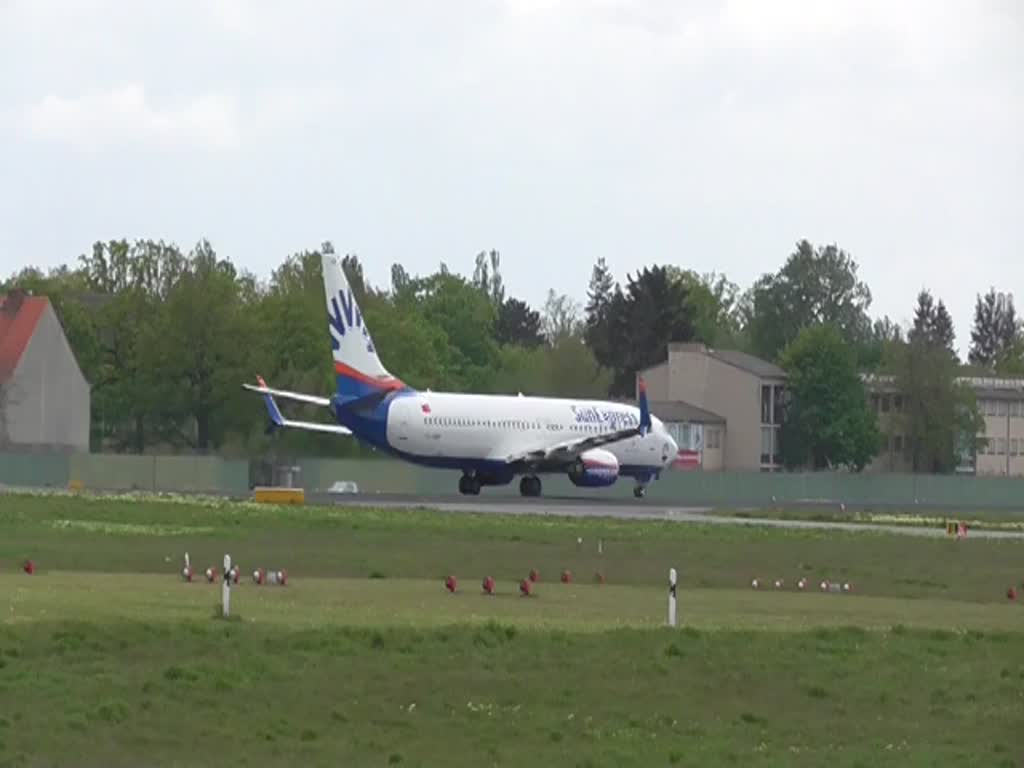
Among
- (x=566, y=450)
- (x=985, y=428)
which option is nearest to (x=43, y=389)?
(x=566, y=450)

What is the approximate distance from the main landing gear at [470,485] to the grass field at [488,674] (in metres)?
47.4

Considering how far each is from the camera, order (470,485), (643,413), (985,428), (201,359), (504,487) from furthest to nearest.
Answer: (985,428) < (201,359) < (504,487) < (470,485) < (643,413)

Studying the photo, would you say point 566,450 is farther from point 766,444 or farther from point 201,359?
point 766,444

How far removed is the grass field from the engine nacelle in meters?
45.7

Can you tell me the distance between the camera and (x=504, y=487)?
3959 inches

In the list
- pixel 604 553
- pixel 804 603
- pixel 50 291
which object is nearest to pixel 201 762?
pixel 804 603

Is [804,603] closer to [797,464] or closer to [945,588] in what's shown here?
[945,588]

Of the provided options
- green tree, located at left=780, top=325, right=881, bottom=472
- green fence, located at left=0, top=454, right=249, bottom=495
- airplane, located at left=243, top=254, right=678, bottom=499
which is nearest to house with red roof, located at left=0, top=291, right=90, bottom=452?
green fence, located at left=0, top=454, right=249, bottom=495

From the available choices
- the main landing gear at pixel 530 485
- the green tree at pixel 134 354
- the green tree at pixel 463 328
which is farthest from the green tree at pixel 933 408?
the main landing gear at pixel 530 485

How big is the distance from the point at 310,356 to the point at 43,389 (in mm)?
12746

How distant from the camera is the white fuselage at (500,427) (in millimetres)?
85062

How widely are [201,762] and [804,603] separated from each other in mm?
18415

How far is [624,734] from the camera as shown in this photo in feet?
77.4

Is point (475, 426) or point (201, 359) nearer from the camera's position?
point (475, 426)
